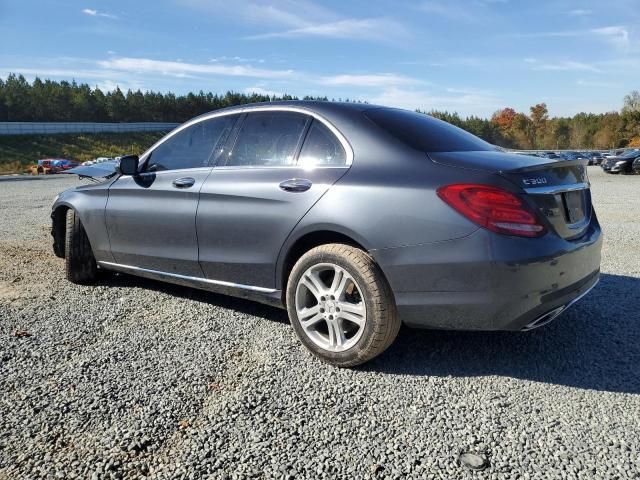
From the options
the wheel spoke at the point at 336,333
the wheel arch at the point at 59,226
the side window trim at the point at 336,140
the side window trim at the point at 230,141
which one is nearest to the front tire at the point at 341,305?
the wheel spoke at the point at 336,333

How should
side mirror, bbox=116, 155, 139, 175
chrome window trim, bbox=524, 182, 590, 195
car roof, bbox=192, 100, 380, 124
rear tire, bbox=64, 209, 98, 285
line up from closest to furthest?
1. chrome window trim, bbox=524, 182, 590, 195
2. car roof, bbox=192, 100, 380, 124
3. side mirror, bbox=116, 155, 139, 175
4. rear tire, bbox=64, 209, 98, 285

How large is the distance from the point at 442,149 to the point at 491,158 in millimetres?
287

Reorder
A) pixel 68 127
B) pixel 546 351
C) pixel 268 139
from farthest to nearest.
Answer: pixel 68 127, pixel 268 139, pixel 546 351

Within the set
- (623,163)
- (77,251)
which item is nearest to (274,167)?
(77,251)

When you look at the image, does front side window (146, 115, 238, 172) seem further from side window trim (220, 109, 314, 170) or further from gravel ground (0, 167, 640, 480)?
gravel ground (0, 167, 640, 480)

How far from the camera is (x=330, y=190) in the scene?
291cm

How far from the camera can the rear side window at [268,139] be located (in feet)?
10.9

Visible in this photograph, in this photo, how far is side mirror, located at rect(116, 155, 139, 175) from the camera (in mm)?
4121

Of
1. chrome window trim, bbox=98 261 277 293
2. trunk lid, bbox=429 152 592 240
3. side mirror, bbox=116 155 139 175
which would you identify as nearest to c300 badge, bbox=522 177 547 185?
trunk lid, bbox=429 152 592 240

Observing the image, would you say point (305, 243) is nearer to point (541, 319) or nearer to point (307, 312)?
point (307, 312)

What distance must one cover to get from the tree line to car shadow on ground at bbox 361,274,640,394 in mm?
65689

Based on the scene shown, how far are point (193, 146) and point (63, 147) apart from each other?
5994 centimetres

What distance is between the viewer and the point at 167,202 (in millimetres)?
3824

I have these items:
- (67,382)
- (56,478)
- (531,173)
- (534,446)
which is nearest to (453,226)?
(531,173)
